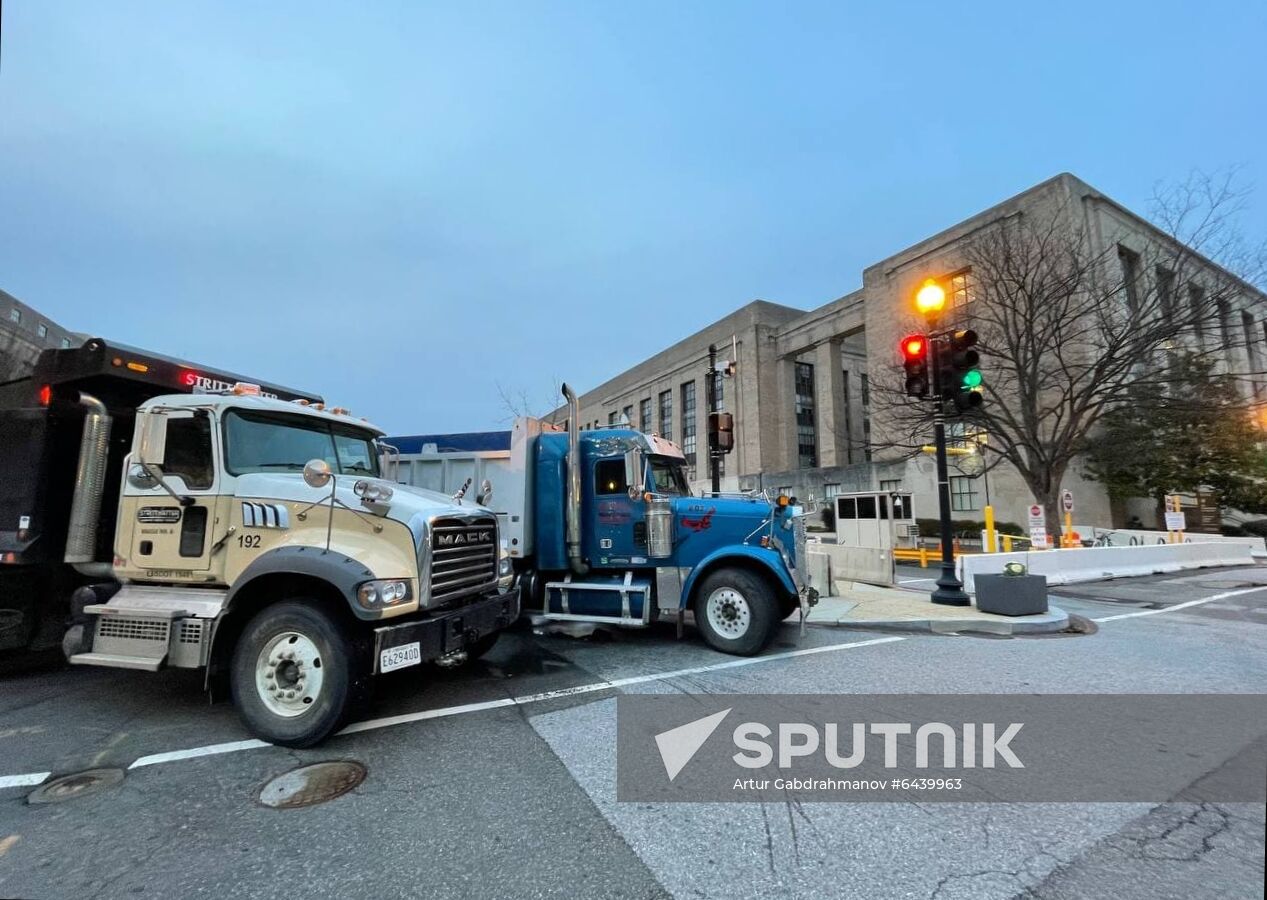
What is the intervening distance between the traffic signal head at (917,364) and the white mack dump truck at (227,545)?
7442 millimetres

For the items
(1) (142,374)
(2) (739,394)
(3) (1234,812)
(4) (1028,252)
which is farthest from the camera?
(2) (739,394)

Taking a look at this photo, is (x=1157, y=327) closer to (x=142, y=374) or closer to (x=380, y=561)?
(x=380, y=561)

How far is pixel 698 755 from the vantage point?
4035 mm

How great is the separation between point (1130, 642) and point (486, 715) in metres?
Result: 8.03

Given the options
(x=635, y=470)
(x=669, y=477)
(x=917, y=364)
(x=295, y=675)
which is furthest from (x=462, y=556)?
(x=917, y=364)

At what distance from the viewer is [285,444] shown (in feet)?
17.8

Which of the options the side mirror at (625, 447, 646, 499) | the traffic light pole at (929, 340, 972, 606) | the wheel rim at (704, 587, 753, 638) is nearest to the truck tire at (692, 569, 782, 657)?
the wheel rim at (704, 587, 753, 638)

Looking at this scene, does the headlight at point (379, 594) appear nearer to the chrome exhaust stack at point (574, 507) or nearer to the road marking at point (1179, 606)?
the chrome exhaust stack at point (574, 507)

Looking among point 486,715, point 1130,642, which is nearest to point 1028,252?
point 1130,642

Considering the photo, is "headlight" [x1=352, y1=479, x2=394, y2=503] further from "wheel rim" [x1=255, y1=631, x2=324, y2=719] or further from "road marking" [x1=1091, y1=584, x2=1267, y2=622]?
"road marking" [x1=1091, y1=584, x2=1267, y2=622]

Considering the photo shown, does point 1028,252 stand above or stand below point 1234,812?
above

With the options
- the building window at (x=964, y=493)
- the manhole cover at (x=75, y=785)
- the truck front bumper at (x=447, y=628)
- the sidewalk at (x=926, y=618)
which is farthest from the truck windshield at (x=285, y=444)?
the building window at (x=964, y=493)

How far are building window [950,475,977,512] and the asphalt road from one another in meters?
26.5

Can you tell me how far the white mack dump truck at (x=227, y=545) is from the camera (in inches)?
173
